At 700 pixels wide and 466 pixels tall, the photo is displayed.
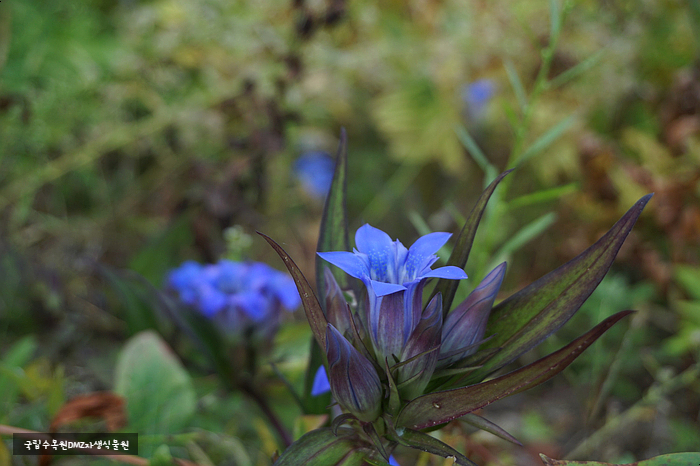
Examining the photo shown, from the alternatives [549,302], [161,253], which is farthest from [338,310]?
[161,253]

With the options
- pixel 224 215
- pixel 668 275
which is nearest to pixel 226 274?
pixel 224 215

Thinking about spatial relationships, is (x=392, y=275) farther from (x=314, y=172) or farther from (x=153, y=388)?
(x=314, y=172)

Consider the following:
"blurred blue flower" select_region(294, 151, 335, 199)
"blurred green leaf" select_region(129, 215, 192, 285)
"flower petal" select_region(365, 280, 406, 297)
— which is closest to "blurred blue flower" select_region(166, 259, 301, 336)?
"blurred green leaf" select_region(129, 215, 192, 285)

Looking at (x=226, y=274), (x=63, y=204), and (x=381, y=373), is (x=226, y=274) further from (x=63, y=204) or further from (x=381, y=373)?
(x=63, y=204)

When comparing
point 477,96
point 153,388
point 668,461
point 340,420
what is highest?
point 477,96

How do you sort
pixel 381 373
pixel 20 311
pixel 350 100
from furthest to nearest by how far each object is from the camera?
pixel 350 100 < pixel 20 311 < pixel 381 373

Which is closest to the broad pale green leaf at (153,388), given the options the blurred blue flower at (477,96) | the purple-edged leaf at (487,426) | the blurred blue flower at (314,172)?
the purple-edged leaf at (487,426)

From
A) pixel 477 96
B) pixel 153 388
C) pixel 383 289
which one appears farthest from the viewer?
pixel 477 96
